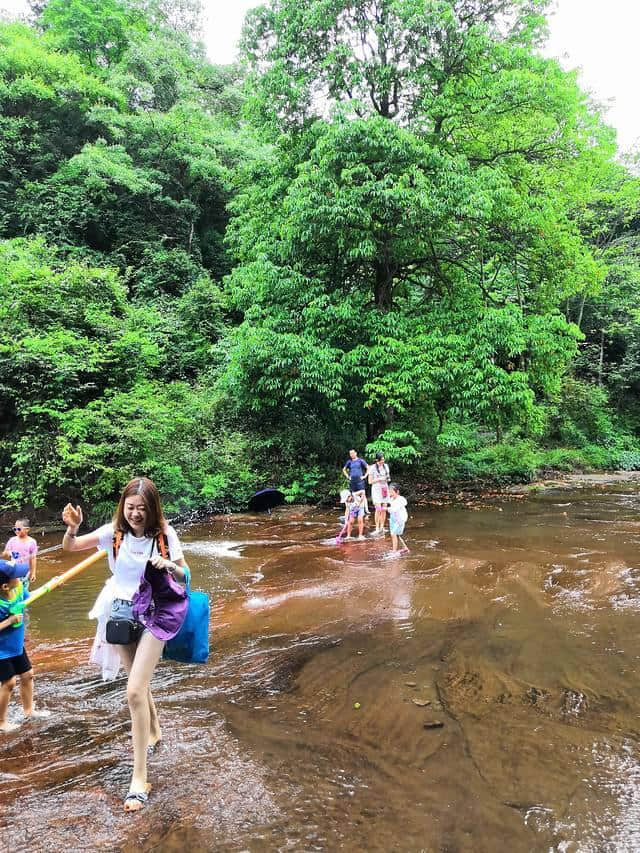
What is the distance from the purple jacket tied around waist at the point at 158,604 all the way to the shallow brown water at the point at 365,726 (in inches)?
38.5

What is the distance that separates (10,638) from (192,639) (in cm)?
171

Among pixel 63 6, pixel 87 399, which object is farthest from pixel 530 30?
pixel 63 6

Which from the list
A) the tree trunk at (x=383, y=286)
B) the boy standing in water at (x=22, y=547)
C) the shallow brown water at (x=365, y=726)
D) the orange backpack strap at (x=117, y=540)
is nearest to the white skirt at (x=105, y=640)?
the orange backpack strap at (x=117, y=540)

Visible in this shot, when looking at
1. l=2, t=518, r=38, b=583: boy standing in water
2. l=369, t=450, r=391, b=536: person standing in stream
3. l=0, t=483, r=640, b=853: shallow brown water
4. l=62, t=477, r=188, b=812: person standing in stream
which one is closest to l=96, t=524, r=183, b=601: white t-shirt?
l=62, t=477, r=188, b=812: person standing in stream

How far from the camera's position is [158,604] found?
3018 mm

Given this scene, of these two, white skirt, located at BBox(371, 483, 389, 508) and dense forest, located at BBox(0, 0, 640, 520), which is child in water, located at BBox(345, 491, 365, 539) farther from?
dense forest, located at BBox(0, 0, 640, 520)

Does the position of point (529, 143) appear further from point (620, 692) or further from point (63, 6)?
point (63, 6)

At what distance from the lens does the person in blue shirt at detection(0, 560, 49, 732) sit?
12.4 feet

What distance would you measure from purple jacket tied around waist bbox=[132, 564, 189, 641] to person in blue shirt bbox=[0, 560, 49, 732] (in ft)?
4.77

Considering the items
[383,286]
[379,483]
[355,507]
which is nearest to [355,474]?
[379,483]

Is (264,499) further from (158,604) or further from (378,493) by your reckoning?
(158,604)

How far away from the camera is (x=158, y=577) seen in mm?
3002

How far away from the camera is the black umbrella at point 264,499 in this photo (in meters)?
14.3

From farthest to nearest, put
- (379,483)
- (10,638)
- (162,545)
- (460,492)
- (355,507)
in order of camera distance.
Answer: (460,492), (379,483), (355,507), (10,638), (162,545)
